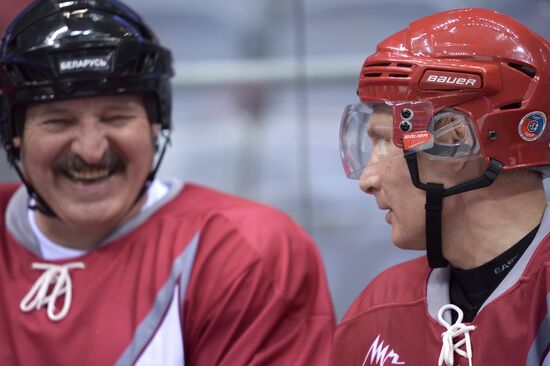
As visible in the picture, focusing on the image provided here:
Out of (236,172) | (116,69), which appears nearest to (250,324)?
(116,69)

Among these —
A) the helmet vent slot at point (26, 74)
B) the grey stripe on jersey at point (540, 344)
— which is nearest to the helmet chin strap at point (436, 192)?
the grey stripe on jersey at point (540, 344)

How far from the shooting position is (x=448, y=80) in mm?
1532

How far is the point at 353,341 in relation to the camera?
1.74 m

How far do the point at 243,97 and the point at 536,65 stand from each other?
7.40 feet

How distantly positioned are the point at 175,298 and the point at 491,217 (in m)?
0.75

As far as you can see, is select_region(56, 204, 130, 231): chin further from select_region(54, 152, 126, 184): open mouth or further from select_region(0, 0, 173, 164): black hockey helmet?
select_region(0, 0, 173, 164): black hockey helmet

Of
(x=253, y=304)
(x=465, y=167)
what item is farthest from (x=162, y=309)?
(x=465, y=167)

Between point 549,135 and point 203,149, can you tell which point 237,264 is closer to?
point 549,135

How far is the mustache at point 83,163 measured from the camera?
2080 mm

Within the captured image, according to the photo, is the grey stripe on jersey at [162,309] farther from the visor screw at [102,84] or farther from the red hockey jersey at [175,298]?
the visor screw at [102,84]

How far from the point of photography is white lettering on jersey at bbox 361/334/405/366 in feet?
5.37

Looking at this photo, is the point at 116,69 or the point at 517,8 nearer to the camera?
the point at 116,69

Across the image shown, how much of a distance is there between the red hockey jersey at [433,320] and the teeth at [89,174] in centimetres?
64

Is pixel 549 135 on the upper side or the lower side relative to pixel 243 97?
upper
